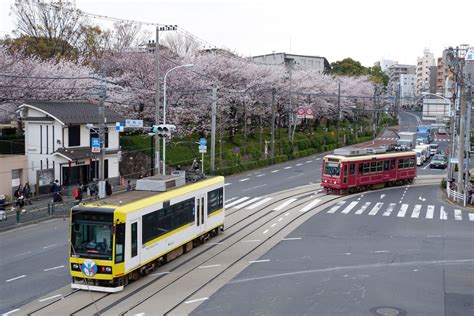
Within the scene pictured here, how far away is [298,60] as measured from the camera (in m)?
110

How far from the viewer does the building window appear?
35406mm

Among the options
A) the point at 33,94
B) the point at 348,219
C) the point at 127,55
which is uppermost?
the point at 127,55

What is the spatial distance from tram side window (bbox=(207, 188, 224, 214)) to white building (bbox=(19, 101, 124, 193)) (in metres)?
14.6

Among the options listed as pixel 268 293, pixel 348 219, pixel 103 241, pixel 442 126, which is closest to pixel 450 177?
pixel 348 219

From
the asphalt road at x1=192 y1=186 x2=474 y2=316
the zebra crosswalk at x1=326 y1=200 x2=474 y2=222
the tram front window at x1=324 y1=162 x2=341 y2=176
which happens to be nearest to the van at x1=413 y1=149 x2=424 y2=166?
the tram front window at x1=324 y1=162 x2=341 y2=176

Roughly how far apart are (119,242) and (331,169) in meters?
23.8

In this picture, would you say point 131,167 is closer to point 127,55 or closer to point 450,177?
point 127,55

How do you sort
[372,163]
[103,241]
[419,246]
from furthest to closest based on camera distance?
[372,163], [419,246], [103,241]

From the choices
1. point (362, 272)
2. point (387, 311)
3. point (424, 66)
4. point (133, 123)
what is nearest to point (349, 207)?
point (133, 123)

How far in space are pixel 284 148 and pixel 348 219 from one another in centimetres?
3017

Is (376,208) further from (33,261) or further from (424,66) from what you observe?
(424,66)

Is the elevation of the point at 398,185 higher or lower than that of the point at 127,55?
lower

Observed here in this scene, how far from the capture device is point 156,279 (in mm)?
17016

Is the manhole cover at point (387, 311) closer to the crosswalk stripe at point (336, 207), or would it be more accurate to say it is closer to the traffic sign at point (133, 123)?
the crosswalk stripe at point (336, 207)
